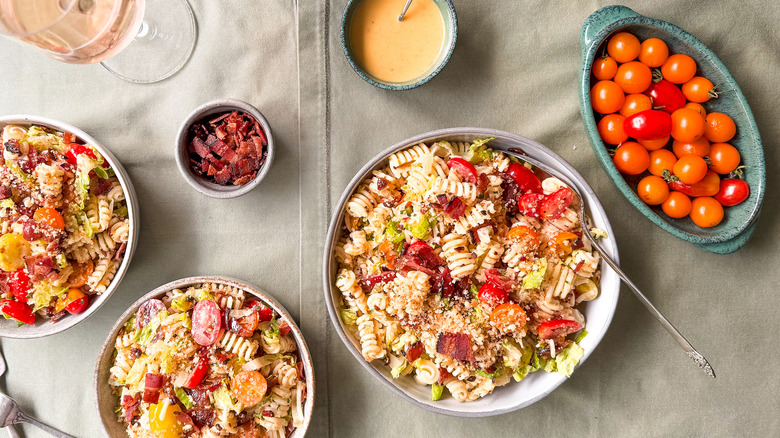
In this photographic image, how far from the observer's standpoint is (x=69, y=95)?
9.36 ft

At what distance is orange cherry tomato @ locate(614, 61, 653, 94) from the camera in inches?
100

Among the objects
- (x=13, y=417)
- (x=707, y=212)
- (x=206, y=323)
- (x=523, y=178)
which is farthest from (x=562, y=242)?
(x=13, y=417)

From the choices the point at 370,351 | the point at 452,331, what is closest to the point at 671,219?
the point at 452,331

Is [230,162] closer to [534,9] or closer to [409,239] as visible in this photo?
[409,239]

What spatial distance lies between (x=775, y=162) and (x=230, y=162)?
9.21 ft

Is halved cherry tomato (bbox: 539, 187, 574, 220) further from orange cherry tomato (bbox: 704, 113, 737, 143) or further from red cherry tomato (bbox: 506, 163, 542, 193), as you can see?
orange cherry tomato (bbox: 704, 113, 737, 143)

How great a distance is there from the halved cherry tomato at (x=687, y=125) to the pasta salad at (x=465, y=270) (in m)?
0.69

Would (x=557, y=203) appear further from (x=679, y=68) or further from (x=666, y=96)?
(x=679, y=68)

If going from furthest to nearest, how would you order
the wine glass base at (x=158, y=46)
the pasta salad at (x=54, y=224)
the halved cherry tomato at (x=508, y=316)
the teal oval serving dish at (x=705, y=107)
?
the wine glass base at (x=158, y=46) → the teal oval serving dish at (x=705, y=107) → the pasta salad at (x=54, y=224) → the halved cherry tomato at (x=508, y=316)

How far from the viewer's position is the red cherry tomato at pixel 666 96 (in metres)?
2.58

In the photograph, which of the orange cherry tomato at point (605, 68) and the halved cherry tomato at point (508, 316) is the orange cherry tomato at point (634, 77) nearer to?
the orange cherry tomato at point (605, 68)

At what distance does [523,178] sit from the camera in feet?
8.05

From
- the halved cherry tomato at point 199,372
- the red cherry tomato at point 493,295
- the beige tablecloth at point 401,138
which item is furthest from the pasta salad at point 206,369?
the red cherry tomato at point 493,295

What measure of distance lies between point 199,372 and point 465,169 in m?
1.57
